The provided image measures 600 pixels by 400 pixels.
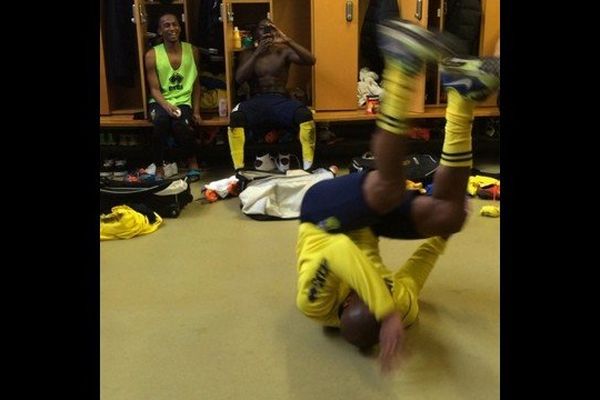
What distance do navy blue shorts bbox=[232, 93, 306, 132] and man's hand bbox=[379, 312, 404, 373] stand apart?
8.15 feet

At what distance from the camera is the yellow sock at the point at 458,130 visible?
1760 millimetres

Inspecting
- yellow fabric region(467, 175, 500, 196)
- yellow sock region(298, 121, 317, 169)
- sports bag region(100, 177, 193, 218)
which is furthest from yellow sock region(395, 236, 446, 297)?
yellow sock region(298, 121, 317, 169)

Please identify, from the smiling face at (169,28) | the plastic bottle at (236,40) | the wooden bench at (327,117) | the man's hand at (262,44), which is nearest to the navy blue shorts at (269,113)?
the wooden bench at (327,117)

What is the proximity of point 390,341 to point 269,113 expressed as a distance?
259 centimetres

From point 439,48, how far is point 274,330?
106 centimetres

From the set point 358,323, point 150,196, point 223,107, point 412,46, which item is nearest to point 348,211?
point 358,323

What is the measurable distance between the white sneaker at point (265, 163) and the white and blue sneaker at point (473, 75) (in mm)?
2220

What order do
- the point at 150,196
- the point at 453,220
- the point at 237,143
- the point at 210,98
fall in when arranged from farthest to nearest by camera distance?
1. the point at 210,98
2. the point at 237,143
3. the point at 150,196
4. the point at 453,220

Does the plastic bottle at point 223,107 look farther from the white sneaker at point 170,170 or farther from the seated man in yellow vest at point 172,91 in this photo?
the white sneaker at point 170,170

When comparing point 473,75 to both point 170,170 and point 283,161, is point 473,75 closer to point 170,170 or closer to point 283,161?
point 283,161

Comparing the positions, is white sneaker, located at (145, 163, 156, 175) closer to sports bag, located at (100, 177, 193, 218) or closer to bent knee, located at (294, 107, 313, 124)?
sports bag, located at (100, 177, 193, 218)

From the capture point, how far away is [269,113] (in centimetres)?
384
